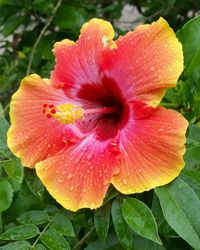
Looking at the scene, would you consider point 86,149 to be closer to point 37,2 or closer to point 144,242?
point 144,242

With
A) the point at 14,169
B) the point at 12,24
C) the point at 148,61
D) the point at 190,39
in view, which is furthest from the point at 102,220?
A: the point at 12,24

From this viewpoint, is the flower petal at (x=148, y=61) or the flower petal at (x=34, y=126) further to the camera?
the flower petal at (x=34, y=126)

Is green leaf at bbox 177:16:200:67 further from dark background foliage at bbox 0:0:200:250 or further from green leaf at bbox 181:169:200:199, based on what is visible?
green leaf at bbox 181:169:200:199

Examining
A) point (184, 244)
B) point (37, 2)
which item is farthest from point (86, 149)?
point (37, 2)

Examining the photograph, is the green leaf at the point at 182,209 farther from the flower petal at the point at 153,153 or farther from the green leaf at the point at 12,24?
the green leaf at the point at 12,24

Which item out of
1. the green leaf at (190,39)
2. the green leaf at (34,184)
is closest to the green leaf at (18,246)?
the green leaf at (34,184)

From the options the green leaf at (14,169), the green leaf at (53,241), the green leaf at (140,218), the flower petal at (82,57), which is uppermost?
the flower petal at (82,57)
